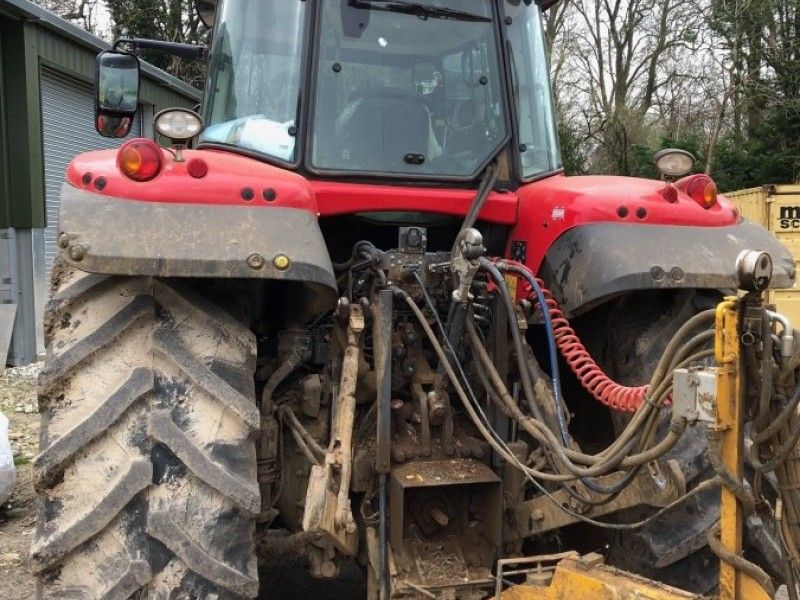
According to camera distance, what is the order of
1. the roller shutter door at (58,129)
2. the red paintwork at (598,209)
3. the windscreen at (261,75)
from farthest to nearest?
the roller shutter door at (58,129) → the windscreen at (261,75) → the red paintwork at (598,209)

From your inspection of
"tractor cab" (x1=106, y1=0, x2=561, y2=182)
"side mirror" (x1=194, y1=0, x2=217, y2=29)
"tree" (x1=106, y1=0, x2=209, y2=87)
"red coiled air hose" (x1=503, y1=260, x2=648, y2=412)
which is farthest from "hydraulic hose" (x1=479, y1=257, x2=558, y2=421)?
"tree" (x1=106, y1=0, x2=209, y2=87)

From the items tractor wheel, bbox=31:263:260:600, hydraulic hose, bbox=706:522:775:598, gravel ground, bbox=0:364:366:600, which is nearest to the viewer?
hydraulic hose, bbox=706:522:775:598

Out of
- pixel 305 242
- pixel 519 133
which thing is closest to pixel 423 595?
pixel 305 242

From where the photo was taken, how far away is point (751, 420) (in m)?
1.83

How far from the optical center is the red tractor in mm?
2295

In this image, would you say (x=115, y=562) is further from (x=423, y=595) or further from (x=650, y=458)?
(x=650, y=458)

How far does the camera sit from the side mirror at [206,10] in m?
4.17

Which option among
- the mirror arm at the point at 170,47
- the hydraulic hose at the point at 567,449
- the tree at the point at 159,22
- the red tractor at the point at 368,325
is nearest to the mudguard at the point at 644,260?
the red tractor at the point at 368,325

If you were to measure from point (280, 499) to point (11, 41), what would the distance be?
9028 mm

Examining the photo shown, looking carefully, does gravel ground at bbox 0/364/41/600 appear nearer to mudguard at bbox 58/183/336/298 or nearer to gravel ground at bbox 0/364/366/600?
gravel ground at bbox 0/364/366/600

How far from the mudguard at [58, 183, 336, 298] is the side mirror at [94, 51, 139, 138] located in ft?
3.84

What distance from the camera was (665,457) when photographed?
261cm

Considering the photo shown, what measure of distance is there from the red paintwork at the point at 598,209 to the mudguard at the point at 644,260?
3 cm

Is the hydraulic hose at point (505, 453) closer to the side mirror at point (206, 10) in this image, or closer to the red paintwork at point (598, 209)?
the red paintwork at point (598, 209)
